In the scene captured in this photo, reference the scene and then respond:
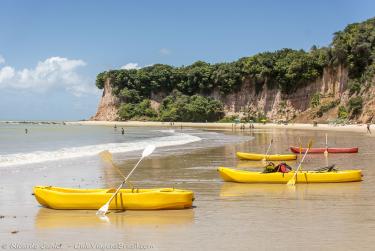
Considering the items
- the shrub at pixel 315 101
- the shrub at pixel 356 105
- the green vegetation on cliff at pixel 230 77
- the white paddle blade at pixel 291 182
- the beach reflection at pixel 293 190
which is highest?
the green vegetation on cliff at pixel 230 77

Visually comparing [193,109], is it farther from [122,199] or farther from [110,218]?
[110,218]

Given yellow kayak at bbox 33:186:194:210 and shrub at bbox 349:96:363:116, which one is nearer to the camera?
yellow kayak at bbox 33:186:194:210

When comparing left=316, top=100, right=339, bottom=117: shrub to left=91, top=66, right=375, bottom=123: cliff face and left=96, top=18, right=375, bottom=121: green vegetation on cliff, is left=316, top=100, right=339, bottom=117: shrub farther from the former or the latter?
left=91, top=66, right=375, bottom=123: cliff face

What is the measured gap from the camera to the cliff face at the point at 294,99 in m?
71.1

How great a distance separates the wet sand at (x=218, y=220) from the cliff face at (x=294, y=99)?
160 feet

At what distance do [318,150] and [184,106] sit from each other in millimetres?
75647

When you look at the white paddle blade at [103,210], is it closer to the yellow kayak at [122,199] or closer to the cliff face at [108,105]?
the yellow kayak at [122,199]

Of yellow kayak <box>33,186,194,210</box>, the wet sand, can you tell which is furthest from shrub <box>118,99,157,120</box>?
yellow kayak <box>33,186,194,210</box>

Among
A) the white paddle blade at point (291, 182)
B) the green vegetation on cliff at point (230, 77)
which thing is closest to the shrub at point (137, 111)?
the green vegetation on cliff at point (230, 77)

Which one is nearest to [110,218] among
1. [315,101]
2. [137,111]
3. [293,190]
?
[293,190]

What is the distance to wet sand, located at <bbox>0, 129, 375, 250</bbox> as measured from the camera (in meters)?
8.62

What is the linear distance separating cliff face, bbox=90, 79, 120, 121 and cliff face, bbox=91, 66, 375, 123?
0.60 m

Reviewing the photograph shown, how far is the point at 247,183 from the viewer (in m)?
15.7

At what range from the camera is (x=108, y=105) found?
120188mm
